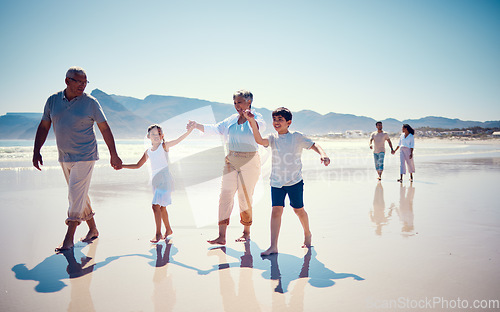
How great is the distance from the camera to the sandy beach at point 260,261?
2842 millimetres

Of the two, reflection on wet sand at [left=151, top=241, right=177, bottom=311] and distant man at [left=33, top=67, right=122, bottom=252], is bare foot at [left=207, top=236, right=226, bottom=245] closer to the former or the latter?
reflection on wet sand at [left=151, top=241, right=177, bottom=311]

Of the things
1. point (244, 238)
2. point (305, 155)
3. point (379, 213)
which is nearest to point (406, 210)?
point (379, 213)

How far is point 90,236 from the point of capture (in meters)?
4.61

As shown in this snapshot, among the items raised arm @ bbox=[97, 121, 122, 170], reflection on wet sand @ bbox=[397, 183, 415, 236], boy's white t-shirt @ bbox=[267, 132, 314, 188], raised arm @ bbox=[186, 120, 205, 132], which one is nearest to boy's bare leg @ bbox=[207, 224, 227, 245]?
boy's white t-shirt @ bbox=[267, 132, 314, 188]

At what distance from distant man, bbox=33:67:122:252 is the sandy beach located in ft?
2.03

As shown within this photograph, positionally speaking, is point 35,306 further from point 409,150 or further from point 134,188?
point 409,150

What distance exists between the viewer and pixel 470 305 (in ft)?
8.96

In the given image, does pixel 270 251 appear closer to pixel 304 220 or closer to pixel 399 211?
pixel 304 220

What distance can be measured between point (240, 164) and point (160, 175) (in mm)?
1216

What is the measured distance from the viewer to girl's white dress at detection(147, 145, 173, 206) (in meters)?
4.77

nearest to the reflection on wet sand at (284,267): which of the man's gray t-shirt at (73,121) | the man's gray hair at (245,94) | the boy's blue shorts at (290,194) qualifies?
the boy's blue shorts at (290,194)

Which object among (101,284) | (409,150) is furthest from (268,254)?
(409,150)

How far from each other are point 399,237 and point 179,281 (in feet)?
10.1

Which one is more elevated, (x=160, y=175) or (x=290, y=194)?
A: (x=160, y=175)
